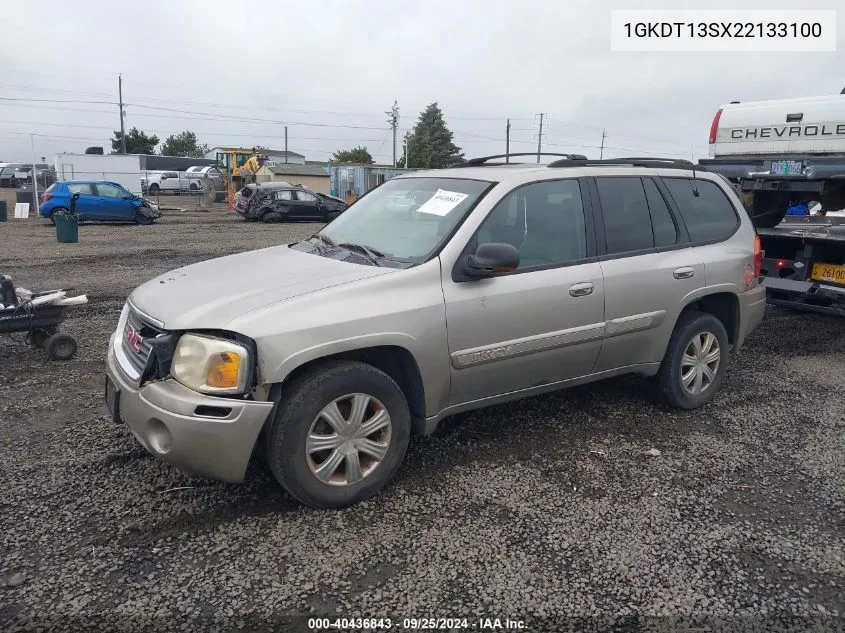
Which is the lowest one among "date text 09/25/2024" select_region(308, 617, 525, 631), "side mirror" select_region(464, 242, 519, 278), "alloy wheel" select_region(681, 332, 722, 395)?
"date text 09/25/2024" select_region(308, 617, 525, 631)

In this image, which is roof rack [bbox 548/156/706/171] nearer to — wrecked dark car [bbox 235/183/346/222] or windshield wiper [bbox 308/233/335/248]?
windshield wiper [bbox 308/233/335/248]

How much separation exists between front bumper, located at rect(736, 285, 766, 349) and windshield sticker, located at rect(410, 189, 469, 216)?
2464mm

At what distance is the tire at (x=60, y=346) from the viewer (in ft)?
19.2

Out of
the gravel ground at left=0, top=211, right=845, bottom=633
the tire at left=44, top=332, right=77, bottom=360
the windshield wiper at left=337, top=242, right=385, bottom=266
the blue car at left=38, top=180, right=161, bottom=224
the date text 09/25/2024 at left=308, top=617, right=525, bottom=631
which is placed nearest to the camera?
the date text 09/25/2024 at left=308, top=617, right=525, bottom=631

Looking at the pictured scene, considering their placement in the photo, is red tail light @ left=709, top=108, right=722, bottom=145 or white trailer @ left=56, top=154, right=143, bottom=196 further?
white trailer @ left=56, top=154, right=143, bottom=196

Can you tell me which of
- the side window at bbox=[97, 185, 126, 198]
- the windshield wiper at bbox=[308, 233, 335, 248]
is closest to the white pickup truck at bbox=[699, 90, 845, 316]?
the windshield wiper at bbox=[308, 233, 335, 248]

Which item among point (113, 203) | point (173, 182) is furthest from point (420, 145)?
point (113, 203)

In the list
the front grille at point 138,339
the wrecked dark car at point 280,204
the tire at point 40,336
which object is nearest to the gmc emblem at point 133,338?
the front grille at point 138,339

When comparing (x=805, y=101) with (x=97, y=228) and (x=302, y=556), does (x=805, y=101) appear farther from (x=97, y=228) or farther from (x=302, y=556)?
(x=97, y=228)

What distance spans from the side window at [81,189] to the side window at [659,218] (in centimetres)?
2125

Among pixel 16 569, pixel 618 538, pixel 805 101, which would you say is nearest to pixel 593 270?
pixel 618 538

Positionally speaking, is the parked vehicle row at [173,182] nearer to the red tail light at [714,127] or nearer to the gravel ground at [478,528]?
the red tail light at [714,127]

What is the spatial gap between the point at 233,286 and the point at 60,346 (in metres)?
3.13

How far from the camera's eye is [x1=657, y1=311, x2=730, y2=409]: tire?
4.81 metres
